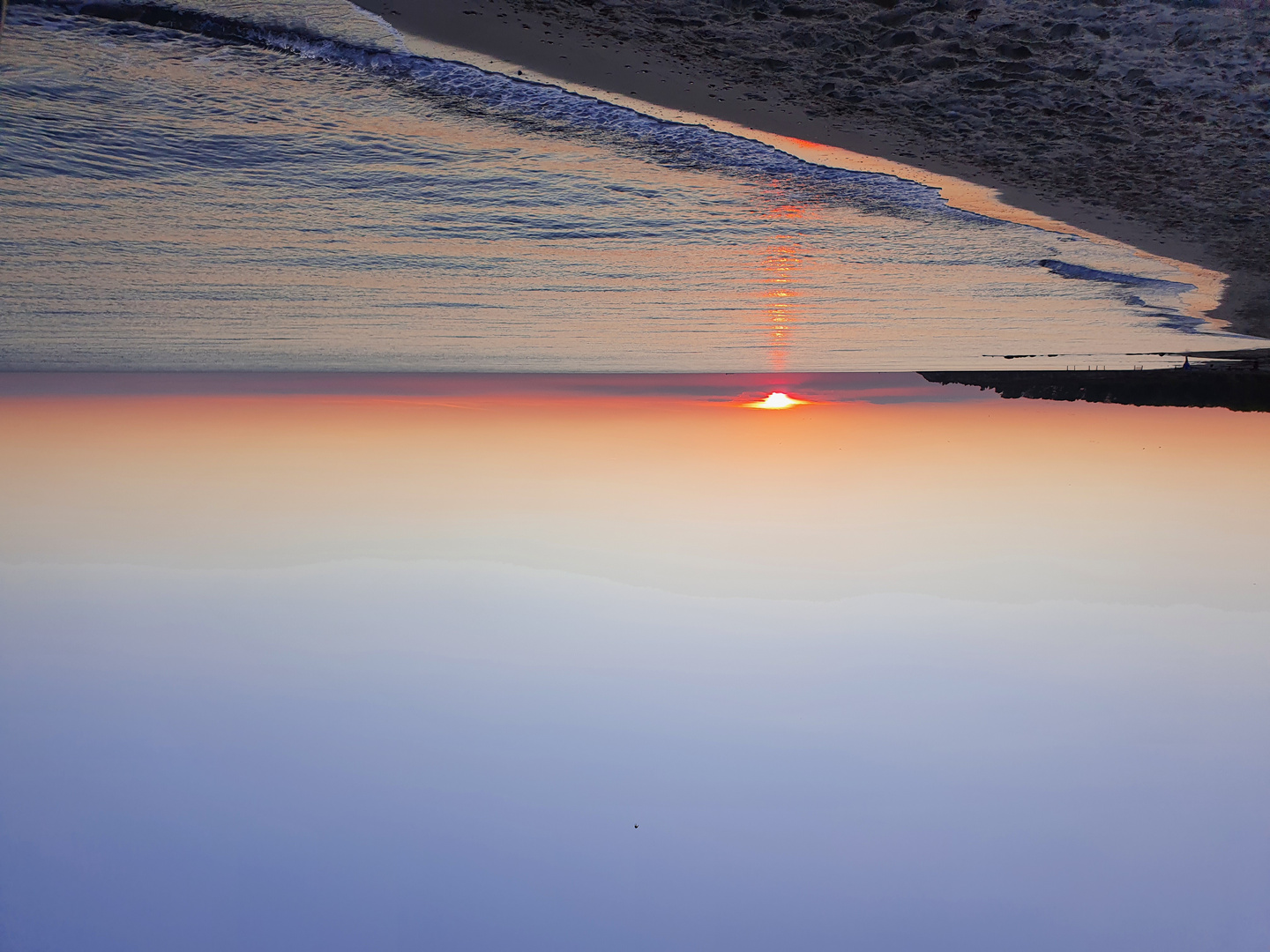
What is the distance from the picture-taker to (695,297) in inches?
173

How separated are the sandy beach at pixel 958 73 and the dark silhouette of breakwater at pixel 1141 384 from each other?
235 inches

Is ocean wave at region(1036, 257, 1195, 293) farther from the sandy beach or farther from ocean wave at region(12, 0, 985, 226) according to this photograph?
the sandy beach

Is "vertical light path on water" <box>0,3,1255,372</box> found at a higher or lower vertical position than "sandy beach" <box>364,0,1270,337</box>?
lower

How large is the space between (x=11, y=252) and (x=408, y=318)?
1924mm

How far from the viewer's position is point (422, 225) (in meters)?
3.25

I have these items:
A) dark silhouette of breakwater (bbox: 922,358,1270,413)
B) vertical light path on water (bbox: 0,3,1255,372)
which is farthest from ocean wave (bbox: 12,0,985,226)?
dark silhouette of breakwater (bbox: 922,358,1270,413)

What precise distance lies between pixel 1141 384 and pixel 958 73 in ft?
30.4

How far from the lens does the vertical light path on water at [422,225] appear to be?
201 cm

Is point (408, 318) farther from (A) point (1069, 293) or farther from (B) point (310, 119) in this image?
(A) point (1069, 293)

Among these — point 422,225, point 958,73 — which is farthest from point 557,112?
point 422,225

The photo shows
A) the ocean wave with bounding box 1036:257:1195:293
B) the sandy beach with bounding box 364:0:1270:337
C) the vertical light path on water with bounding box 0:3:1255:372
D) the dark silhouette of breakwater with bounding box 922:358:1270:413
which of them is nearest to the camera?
the sandy beach with bounding box 364:0:1270:337

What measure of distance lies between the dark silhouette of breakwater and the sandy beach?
19.6 feet

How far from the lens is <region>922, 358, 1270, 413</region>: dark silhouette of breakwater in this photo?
8173mm

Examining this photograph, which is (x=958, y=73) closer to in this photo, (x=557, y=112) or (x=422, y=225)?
(x=557, y=112)
